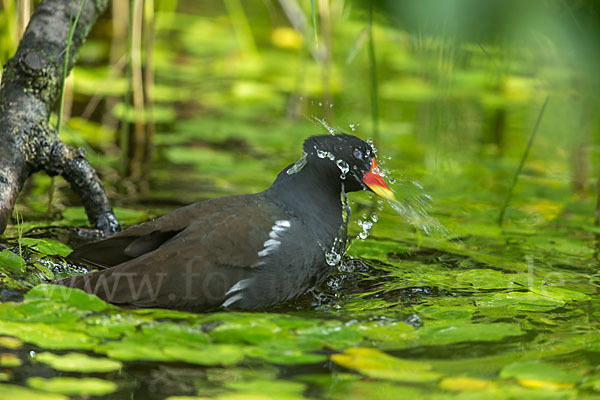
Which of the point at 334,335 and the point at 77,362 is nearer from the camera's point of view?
the point at 77,362

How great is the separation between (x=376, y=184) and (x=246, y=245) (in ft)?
2.34

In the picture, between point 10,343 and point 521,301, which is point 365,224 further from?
point 10,343

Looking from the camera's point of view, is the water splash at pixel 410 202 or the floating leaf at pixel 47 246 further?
the water splash at pixel 410 202

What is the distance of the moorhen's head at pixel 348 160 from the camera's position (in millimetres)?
3279

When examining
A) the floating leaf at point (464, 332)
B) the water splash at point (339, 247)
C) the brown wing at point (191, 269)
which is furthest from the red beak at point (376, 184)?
the floating leaf at point (464, 332)

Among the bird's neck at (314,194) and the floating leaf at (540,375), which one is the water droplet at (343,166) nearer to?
the bird's neck at (314,194)

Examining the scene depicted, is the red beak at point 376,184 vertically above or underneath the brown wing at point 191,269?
above

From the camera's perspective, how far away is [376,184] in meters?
3.31

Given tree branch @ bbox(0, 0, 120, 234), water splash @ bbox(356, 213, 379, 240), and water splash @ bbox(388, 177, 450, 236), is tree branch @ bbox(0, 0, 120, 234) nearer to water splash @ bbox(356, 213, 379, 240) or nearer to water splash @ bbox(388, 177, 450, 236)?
water splash @ bbox(356, 213, 379, 240)

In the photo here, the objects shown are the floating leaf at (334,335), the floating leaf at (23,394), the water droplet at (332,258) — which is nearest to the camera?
the floating leaf at (23,394)

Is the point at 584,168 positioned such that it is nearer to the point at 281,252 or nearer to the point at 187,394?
the point at 281,252

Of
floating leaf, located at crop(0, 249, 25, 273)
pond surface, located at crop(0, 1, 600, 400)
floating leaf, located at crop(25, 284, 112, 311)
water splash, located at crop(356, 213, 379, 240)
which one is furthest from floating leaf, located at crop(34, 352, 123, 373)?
water splash, located at crop(356, 213, 379, 240)

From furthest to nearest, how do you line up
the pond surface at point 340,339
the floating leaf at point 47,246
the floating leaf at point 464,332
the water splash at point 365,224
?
1. the water splash at point 365,224
2. the floating leaf at point 47,246
3. the floating leaf at point 464,332
4. the pond surface at point 340,339

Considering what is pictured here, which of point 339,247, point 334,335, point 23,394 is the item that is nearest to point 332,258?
point 339,247
